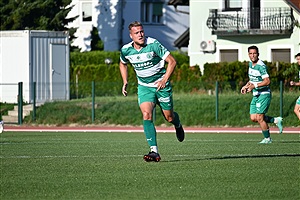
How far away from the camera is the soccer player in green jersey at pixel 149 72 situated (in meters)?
14.3

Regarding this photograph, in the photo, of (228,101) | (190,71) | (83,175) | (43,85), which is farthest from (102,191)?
(190,71)

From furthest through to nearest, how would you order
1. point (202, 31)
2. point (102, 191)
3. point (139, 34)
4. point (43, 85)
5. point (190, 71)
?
point (202, 31) → point (190, 71) → point (43, 85) → point (139, 34) → point (102, 191)

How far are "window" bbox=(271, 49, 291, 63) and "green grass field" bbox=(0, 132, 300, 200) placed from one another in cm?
3134

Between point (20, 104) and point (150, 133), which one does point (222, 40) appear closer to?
point (20, 104)

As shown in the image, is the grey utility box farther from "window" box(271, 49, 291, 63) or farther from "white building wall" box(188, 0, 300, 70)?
"window" box(271, 49, 291, 63)

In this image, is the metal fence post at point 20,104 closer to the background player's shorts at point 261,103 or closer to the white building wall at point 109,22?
the background player's shorts at point 261,103

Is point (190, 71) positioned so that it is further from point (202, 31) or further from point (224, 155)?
point (224, 155)

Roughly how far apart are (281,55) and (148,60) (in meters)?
35.1

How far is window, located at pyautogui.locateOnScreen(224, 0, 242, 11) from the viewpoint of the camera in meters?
49.2

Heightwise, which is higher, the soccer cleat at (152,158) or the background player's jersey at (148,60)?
the background player's jersey at (148,60)

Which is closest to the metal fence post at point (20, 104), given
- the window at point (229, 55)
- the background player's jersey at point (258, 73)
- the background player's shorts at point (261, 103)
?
the background player's shorts at point (261, 103)

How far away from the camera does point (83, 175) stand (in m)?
12.3

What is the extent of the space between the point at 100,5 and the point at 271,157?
5021cm

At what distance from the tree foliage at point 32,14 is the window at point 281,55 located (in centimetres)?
1231
